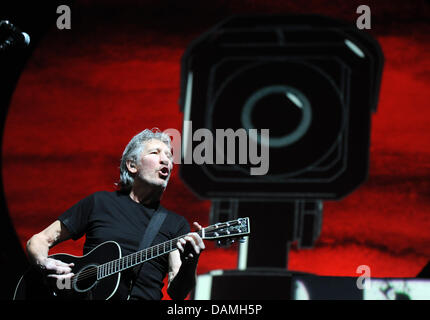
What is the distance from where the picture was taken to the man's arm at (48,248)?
212 cm

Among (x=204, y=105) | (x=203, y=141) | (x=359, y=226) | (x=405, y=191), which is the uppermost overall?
(x=204, y=105)

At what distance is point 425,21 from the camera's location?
3311mm

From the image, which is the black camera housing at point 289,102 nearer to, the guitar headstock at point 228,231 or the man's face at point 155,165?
the man's face at point 155,165

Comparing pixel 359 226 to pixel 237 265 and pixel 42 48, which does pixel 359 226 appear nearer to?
pixel 237 265

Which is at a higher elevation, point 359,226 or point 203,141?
point 203,141

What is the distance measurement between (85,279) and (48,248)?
182 millimetres

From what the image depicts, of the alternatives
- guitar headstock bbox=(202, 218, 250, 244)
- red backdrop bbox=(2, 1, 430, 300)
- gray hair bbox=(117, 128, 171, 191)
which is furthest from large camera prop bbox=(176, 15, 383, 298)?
guitar headstock bbox=(202, 218, 250, 244)

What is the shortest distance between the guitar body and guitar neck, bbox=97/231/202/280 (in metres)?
0.02

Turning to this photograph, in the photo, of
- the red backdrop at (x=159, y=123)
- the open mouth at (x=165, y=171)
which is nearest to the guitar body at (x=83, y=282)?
the open mouth at (x=165, y=171)

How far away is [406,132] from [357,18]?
2.31 ft

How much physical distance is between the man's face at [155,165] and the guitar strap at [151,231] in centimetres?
11

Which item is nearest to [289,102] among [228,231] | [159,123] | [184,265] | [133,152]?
[159,123]

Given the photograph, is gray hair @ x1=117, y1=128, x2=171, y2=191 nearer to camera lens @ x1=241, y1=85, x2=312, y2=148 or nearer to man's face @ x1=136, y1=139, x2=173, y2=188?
man's face @ x1=136, y1=139, x2=173, y2=188

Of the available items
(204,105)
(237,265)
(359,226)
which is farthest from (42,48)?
(359,226)
